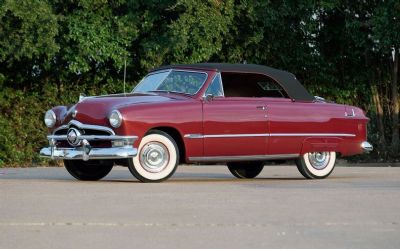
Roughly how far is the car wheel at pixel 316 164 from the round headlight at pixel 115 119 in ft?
10.2

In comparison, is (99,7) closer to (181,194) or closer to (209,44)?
(209,44)

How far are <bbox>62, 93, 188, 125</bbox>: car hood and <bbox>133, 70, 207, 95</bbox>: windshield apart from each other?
26cm

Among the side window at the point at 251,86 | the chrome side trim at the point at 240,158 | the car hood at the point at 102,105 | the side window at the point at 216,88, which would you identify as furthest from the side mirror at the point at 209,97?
the chrome side trim at the point at 240,158

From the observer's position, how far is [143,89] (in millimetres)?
15703

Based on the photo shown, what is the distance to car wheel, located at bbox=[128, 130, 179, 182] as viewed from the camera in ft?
46.6

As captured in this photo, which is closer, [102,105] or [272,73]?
[102,105]

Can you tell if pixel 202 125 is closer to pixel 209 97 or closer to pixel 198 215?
pixel 209 97

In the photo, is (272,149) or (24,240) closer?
(24,240)

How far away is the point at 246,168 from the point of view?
16.9 metres

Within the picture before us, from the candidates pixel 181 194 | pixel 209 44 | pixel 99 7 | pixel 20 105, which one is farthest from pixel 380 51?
pixel 181 194

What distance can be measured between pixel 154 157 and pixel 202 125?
0.86 metres

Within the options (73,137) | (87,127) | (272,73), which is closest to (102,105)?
(87,127)

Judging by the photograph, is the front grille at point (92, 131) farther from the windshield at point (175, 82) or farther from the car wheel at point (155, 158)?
the windshield at point (175, 82)

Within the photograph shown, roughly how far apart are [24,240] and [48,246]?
1.30ft
